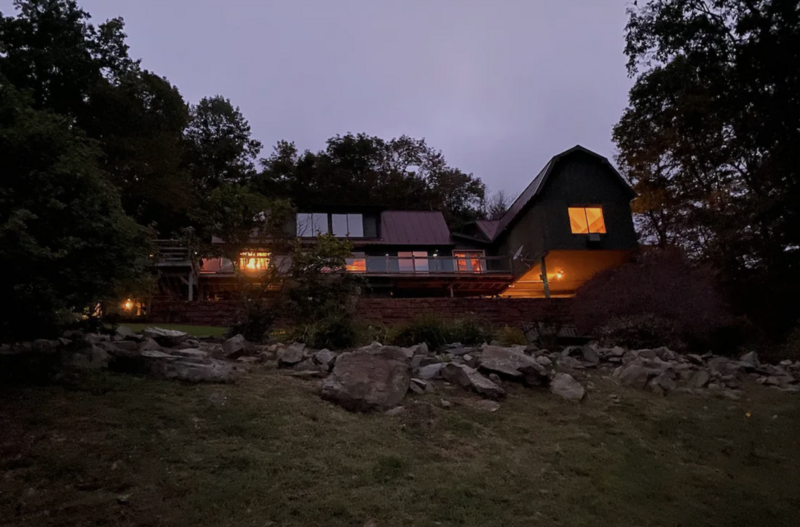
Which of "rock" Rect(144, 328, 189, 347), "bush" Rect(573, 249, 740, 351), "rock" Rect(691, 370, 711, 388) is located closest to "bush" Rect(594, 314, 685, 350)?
"bush" Rect(573, 249, 740, 351)

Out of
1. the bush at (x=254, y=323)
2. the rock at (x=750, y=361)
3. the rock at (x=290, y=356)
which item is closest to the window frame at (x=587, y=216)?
the rock at (x=750, y=361)

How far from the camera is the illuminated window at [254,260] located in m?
11.0

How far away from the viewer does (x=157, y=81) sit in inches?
895

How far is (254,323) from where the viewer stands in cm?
938

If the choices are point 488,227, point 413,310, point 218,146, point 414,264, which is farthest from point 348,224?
point 218,146

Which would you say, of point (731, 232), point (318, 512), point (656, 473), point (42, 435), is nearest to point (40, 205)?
point (42, 435)

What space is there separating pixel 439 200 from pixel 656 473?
99.7 feet

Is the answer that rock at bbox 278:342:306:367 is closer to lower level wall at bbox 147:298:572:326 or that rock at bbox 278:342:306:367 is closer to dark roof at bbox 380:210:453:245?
lower level wall at bbox 147:298:572:326

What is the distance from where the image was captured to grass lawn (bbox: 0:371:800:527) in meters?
3.65

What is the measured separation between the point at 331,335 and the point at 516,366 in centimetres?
322

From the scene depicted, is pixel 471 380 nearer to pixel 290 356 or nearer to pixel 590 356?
pixel 290 356

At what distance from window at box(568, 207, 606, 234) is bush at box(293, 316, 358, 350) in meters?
14.3

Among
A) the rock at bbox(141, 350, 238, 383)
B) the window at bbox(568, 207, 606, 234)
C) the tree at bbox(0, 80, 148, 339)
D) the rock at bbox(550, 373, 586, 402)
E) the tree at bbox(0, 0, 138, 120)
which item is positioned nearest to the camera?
the tree at bbox(0, 80, 148, 339)

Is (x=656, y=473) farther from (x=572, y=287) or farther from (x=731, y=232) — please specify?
(x=572, y=287)
